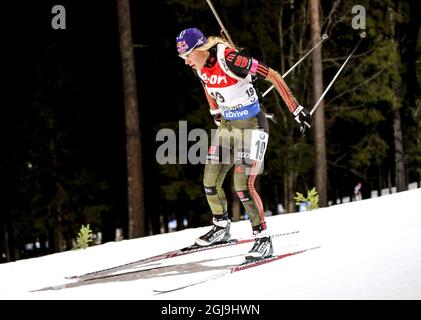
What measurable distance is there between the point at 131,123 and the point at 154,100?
1053 cm

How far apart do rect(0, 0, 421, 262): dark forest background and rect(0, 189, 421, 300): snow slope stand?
10.6 m

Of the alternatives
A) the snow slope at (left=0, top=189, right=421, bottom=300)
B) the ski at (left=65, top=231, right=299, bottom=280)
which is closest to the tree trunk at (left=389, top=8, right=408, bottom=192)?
the snow slope at (left=0, top=189, right=421, bottom=300)

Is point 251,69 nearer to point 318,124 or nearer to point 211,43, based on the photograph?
point 211,43

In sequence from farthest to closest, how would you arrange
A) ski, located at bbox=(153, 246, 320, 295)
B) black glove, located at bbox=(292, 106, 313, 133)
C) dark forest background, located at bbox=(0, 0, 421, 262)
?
dark forest background, located at bbox=(0, 0, 421, 262) < black glove, located at bbox=(292, 106, 313, 133) < ski, located at bbox=(153, 246, 320, 295)

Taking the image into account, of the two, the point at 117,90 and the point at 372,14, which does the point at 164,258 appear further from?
the point at 117,90

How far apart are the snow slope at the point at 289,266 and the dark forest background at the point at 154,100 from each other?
418 inches

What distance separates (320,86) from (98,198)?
14092 mm

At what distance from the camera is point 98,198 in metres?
→ 26.7

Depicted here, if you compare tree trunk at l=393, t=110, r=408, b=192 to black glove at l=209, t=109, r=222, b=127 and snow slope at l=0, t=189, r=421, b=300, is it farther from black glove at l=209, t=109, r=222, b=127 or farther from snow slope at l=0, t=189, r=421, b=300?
black glove at l=209, t=109, r=222, b=127

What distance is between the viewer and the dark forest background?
1992 cm

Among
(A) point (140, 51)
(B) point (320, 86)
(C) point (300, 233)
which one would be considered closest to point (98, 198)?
(A) point (140, 51)

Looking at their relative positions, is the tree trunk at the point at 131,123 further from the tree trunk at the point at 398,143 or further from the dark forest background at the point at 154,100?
the tree trunk at the point at 398,143

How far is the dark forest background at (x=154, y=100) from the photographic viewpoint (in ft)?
65.4

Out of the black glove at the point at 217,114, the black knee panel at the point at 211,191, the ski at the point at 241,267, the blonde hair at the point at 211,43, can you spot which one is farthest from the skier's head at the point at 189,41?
the ski at the point at 241,267
